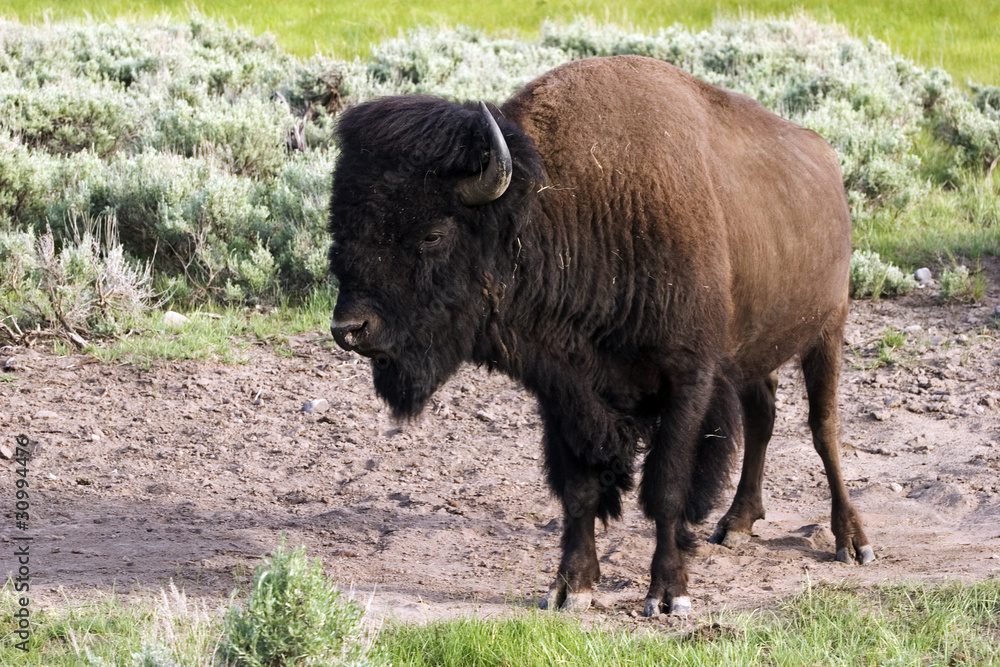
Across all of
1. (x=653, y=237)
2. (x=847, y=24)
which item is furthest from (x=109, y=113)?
(x=847, y=24)

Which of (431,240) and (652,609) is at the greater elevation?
(431,240)

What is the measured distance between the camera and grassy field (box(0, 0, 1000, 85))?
1803 centimetres

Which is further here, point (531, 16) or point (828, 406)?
point (531, 16)

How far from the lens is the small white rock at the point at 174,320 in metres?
7.86

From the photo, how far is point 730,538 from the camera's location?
18.7 feet

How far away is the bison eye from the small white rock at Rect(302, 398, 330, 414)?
313 centimetres

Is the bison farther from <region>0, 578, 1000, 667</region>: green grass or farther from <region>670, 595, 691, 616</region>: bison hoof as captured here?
<region>0, 578, 1000, 667</region>: green grass

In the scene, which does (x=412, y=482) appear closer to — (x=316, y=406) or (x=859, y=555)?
(x=316, y=406)

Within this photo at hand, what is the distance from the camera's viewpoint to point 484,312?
4.43 metres

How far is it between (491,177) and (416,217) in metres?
0.32

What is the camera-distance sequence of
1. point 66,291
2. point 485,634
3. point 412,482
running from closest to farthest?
1. point 485,634
2. point 412,482
3. point 66,291

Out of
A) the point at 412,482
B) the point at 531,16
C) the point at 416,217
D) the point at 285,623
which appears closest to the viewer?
the point at 285,623

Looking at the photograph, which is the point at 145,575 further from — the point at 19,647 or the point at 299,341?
the point at 299,341

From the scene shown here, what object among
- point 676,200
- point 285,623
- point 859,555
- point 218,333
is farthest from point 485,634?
point 218,333
